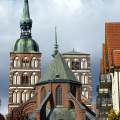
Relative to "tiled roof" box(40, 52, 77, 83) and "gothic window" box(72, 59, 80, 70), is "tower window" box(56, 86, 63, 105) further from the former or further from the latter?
"gothic window" box(72, 59, 80, 70)

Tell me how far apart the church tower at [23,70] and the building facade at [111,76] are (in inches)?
2127

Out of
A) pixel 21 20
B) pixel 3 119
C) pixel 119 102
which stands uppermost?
pixel 21 20

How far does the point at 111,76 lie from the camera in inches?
2010

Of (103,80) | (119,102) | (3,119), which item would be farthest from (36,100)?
(119,102)

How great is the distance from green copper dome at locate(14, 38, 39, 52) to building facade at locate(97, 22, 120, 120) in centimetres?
5631

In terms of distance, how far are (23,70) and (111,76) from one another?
59244 mm

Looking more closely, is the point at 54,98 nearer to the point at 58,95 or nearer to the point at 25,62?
the point at 58,95

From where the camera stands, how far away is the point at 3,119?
343 feet

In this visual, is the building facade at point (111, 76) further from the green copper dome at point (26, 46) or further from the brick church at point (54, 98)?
the green copper dome at point (26, 46)

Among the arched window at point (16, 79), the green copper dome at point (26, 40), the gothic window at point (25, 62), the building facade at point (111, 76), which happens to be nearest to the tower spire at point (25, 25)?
the green copper dome at point (26, 40)

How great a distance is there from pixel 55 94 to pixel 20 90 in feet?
75.4

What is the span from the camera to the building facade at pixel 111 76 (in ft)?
155

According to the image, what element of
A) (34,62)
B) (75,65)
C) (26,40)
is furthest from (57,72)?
(75,65)

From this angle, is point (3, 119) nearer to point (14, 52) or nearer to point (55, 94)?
point (14, 52)
